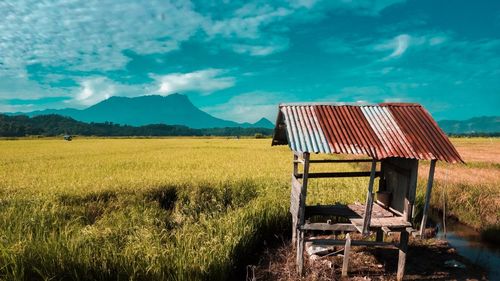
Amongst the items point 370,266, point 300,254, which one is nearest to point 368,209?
point 300,254

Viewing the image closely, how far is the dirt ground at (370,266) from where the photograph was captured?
7820 millimetres

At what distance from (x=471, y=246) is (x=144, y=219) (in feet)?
32.4

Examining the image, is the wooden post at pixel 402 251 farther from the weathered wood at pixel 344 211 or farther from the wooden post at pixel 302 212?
the wooden post at pixel 302 212

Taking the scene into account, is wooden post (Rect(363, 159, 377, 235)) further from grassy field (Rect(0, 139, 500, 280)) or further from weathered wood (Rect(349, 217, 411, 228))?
grassy field (Rect(0, 139, 500, 280))

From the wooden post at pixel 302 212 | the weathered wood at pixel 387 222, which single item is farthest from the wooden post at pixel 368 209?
the wooden post at pixel 302 212

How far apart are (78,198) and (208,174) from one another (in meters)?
5.96

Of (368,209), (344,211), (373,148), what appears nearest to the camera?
(373,148)

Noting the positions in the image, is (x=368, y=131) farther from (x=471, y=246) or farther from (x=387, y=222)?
(x=471, y=246)

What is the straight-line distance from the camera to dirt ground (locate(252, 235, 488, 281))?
7.82m

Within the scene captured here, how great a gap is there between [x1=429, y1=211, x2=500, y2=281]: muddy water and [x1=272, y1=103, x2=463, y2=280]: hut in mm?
3042

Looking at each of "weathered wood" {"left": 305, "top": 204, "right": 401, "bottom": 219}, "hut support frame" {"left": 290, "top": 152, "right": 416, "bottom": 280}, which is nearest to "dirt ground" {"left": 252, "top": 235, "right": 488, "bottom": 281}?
"hut support frame" {"left": 290, "top": 152, "right": 416, "bottom": 280}

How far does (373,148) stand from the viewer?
6770 mm

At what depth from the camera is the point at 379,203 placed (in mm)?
8977

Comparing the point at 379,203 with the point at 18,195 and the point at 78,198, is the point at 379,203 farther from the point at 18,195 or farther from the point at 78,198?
the point at 18,195
